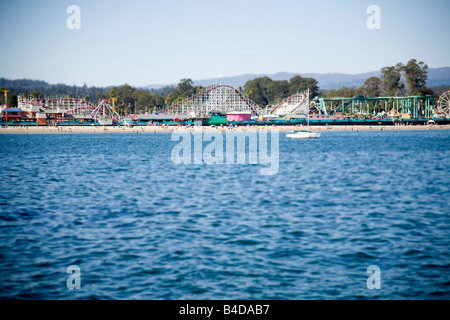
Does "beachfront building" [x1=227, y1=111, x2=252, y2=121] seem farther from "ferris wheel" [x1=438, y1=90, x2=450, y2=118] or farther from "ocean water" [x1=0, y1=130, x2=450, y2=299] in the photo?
"ocean water" [x1=0, y1=130, x2=450, y2=299]

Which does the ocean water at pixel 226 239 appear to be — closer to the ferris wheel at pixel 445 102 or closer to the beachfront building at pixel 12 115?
the beachfront building at pixel 12 115

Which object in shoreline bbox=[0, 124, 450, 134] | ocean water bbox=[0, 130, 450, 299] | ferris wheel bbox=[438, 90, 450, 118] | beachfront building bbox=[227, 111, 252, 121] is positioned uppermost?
ferris wheel bbox=[438, 90, 450, 118]

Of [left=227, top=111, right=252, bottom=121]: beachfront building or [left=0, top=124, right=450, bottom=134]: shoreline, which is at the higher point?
[left=227, top=111, right=252, bottom=121]: beachfront building

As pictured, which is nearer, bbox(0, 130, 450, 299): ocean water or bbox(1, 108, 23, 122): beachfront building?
bbox(0, 130, 450, 299): ocean water

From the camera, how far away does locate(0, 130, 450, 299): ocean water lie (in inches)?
582

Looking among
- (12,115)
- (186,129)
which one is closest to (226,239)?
(186,129)

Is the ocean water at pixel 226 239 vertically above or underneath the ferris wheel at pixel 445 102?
underneath

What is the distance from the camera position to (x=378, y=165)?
5284 centimetres

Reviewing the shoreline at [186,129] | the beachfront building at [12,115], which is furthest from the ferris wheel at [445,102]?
the beachfront building at [12,115]

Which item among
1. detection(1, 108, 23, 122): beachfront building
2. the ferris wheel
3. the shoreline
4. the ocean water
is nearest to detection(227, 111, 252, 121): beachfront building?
the shoreline

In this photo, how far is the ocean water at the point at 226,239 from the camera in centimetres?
1477
